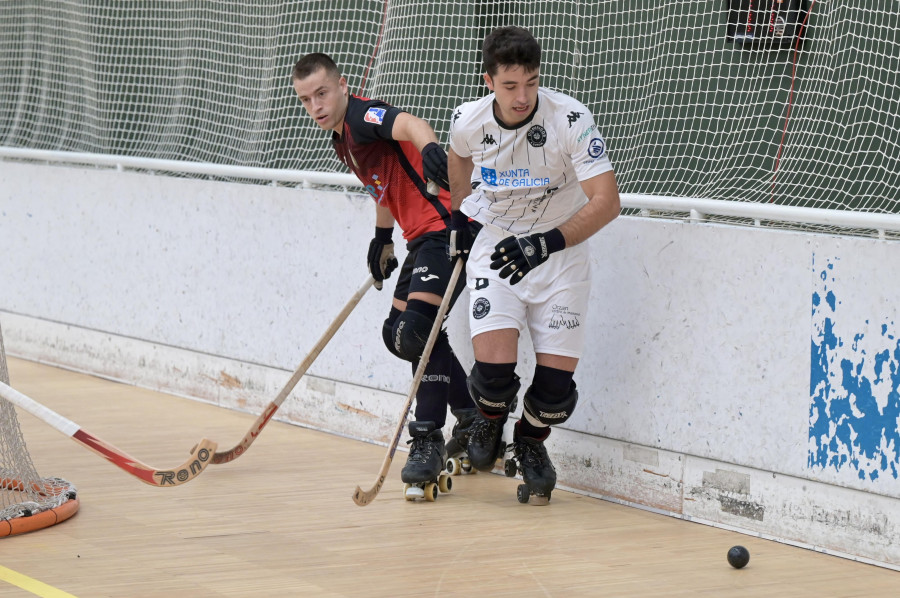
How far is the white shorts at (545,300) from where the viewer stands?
4488 mm

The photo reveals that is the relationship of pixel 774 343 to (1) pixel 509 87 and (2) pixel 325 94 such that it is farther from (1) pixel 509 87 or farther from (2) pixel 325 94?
(2) pixel 325 94

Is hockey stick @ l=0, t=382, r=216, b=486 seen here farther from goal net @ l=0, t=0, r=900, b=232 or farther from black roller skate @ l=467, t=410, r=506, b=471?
goal net @ l=0, t=0, r=900, b=232

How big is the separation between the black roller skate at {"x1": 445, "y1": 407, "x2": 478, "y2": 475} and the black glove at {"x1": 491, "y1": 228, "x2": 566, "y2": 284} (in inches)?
43.5

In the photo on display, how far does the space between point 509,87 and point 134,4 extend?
14.0 ft

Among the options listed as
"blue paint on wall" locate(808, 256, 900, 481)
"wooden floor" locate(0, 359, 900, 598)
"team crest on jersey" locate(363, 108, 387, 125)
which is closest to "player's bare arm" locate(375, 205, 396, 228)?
"team crest on jersey" locate(363, 108, 387, 125)

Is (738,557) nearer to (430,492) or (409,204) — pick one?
(430,492)

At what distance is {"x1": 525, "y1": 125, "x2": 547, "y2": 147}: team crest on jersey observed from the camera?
4.36 meters

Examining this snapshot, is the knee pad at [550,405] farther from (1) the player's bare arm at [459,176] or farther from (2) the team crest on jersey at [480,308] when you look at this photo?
(1) the player's bare arm at [459,176]

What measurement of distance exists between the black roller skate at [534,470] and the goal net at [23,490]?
5.28 feet

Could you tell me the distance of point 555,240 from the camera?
4.18m

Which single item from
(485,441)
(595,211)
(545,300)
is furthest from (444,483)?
(595,211)

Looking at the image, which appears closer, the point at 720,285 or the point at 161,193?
the point at 720,285

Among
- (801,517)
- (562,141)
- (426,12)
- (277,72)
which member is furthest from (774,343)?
(277,72)

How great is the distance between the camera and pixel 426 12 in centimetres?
625
